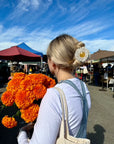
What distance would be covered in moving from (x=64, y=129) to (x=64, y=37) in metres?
0.59

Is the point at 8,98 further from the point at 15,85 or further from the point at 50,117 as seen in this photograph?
the point at 50,117

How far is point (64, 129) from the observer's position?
69 centimetres

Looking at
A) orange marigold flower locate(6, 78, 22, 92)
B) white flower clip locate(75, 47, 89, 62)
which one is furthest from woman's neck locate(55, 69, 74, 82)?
orange marigold flower locate(6, 78, 22, 92)

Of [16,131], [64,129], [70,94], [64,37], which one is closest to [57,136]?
[64,129]

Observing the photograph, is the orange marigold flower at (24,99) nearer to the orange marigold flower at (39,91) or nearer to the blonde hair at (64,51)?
the orange marigold flower at (39,91)

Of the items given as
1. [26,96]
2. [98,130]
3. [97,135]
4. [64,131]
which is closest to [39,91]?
[26,96]

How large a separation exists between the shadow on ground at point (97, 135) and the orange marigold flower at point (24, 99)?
7.29ft

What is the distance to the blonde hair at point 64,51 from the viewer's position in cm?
76

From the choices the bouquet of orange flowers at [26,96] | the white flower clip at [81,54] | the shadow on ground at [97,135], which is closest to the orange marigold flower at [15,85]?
the bouquet of orange flowers at [26,96]

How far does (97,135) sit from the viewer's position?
2752mm

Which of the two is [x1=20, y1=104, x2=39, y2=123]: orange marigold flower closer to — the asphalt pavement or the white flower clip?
the white flower clip

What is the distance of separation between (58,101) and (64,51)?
32 centimetres

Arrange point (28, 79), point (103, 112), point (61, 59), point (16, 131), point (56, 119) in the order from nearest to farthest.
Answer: point (56, 119) < point (61, 59) < point (28, 79) < point (16, 131) < point (103, 112)

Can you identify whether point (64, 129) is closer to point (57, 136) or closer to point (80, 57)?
point (57, 136)
